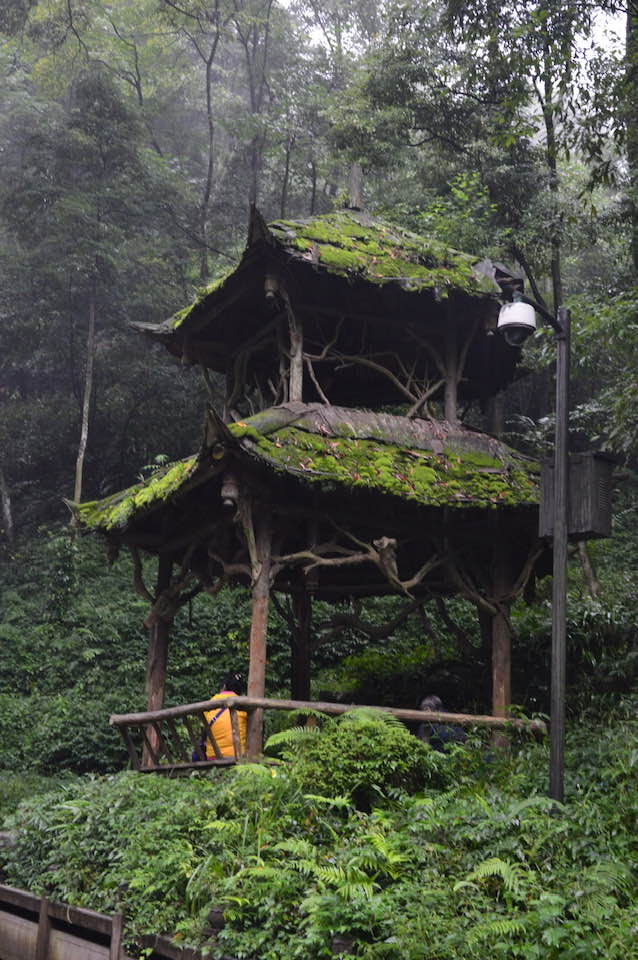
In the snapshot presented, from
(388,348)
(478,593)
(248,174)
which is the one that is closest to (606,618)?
(478,593)

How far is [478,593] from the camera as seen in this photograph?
43.5ft

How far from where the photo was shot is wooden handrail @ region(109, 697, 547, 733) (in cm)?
1070

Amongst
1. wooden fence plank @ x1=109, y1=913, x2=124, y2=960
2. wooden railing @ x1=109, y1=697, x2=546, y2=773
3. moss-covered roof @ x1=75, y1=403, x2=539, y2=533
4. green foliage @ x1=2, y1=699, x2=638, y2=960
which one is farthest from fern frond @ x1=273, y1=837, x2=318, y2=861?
moss-covered roof @ x1=75, y1=403, x2=539, y2=533

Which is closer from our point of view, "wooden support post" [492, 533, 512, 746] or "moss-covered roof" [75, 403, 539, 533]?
"moss-covered roof" [75, 403, 539, 533]

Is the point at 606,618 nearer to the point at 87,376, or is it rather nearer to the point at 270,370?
the point at 270,370

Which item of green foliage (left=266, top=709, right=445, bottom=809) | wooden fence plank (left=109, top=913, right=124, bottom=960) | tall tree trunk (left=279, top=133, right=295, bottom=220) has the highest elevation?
tall tree trunk (left=279, top=133, right=295, bottom=220)

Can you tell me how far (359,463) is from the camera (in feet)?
39.0

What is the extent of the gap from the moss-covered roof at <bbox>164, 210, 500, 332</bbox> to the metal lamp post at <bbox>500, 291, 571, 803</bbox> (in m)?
4.24

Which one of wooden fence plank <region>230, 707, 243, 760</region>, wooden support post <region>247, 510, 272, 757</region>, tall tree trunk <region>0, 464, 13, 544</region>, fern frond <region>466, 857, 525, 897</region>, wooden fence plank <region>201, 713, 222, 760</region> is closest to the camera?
fern frond <region>466, 857, 525, 897</region>

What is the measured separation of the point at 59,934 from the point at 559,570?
5440mm

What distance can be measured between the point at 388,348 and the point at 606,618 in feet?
16.4

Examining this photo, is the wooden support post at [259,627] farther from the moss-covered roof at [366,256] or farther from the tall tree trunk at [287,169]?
the tall tree trunk at [287,169]

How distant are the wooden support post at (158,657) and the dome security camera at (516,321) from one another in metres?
6.96

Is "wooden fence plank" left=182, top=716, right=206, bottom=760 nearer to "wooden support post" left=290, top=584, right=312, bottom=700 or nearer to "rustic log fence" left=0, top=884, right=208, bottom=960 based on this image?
"rustic log fence" left=0, top=884, right=208, bottom=960
